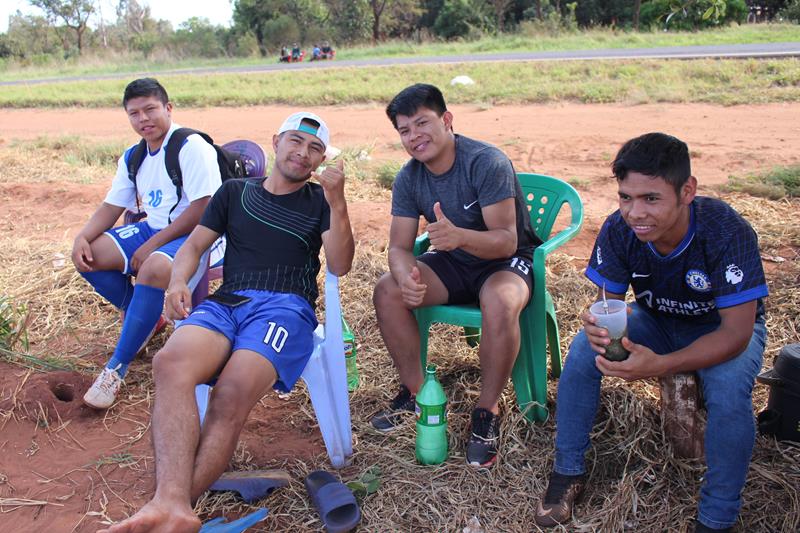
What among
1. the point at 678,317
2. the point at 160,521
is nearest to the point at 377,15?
the point at 678,317

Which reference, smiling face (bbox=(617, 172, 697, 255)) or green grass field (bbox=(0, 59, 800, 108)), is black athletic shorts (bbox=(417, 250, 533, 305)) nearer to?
smiling face (bbox=(617, 172, 697, 255))

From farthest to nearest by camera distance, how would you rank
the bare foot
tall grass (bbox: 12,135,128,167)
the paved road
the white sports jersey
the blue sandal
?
the paved road < tall grass (bbox: 12,135,128,167) < the white sports jersey < the blue sandal < the bare foot

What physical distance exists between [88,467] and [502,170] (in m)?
2.29

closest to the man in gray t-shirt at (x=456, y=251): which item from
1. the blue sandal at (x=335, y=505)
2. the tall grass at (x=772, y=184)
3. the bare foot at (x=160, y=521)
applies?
the blue sandal at (x=335, y=505)

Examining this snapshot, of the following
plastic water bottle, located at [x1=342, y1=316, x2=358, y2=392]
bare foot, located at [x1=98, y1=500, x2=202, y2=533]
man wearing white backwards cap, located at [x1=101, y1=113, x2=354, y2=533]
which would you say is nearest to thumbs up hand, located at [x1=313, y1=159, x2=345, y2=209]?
man wearing white backwards cap, located at [x1=101, y1=113, x2=354, y2=533]

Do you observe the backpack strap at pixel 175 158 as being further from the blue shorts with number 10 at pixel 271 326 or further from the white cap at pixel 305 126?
the blue shorts with number 10 at pixel 271 326

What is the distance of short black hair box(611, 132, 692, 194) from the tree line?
20.1 m

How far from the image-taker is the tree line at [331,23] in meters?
26.8

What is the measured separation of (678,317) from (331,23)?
1354 inches

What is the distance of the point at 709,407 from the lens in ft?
8.34

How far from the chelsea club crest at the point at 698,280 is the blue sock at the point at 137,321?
8.40 feet

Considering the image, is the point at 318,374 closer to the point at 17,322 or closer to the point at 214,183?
the point at 214,183

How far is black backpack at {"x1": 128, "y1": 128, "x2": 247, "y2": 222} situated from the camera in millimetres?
4027

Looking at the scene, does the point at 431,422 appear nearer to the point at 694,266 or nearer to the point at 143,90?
the point at 694,266
